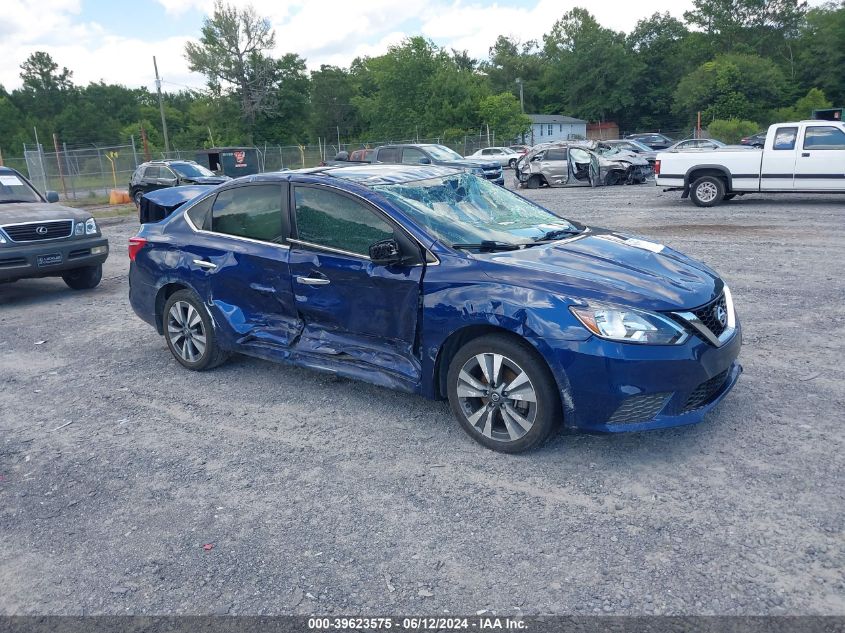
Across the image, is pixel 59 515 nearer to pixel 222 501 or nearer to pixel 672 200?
pixel 222 501

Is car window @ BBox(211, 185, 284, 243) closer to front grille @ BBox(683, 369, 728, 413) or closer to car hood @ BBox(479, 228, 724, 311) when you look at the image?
car hood @ BBox(479, 228, 724, 311)

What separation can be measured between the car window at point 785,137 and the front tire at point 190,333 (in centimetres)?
1306

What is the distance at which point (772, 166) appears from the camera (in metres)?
14.6

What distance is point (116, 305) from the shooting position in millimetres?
8766

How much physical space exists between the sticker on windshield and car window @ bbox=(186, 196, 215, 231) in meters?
3.08

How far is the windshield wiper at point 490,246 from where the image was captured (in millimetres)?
4402

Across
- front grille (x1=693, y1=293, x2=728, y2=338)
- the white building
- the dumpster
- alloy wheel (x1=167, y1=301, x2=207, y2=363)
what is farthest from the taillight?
the white building

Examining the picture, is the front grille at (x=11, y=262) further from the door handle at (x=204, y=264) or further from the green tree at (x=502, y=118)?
the green tree at (x=502, y=118)

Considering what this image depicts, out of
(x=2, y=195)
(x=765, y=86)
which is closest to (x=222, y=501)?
(x=2, y=195)

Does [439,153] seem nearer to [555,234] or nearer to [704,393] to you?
[555,234]

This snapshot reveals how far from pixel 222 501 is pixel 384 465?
93 centimetres

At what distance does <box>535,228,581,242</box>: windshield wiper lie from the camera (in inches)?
187

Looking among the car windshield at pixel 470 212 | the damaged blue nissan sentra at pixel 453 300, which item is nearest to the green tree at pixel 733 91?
the car windshield at pixel 470 212

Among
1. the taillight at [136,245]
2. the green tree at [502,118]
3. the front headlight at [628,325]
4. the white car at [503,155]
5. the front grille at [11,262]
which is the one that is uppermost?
the green tree at [502,118]
